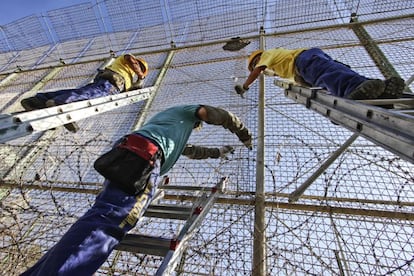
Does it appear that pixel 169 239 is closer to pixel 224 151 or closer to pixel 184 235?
pixel 184 235

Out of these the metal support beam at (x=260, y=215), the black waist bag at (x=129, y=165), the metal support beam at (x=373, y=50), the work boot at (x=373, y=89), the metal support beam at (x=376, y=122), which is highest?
→ the metal support beam at (x=373, y=50)

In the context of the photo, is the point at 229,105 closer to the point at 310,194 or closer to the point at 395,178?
the point at 310,194

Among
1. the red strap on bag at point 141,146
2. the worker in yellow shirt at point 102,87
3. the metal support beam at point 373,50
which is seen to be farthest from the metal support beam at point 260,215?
the metal support beam at point 373,50

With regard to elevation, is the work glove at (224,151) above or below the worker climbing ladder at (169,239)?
above

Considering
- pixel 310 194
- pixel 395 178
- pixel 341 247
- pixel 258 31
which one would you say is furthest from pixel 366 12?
pixel 341 247

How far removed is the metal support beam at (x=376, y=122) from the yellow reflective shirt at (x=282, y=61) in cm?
109

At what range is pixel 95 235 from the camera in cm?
147

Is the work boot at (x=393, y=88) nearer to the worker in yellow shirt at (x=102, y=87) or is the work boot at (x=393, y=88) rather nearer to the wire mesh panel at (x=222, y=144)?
the wire mesh panel at (x=222, y=144)

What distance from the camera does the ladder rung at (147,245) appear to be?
1.84m

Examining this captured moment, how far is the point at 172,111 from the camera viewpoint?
2371 millimetres

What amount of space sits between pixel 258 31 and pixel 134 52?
3753 millimetres

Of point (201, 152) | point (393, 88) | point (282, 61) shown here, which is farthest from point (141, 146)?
point (282, 61)

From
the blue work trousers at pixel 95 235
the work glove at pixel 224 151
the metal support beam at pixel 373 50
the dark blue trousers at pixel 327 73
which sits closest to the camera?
the blue work trousers at pixel 95 235

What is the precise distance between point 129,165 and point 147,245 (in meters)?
0.62
